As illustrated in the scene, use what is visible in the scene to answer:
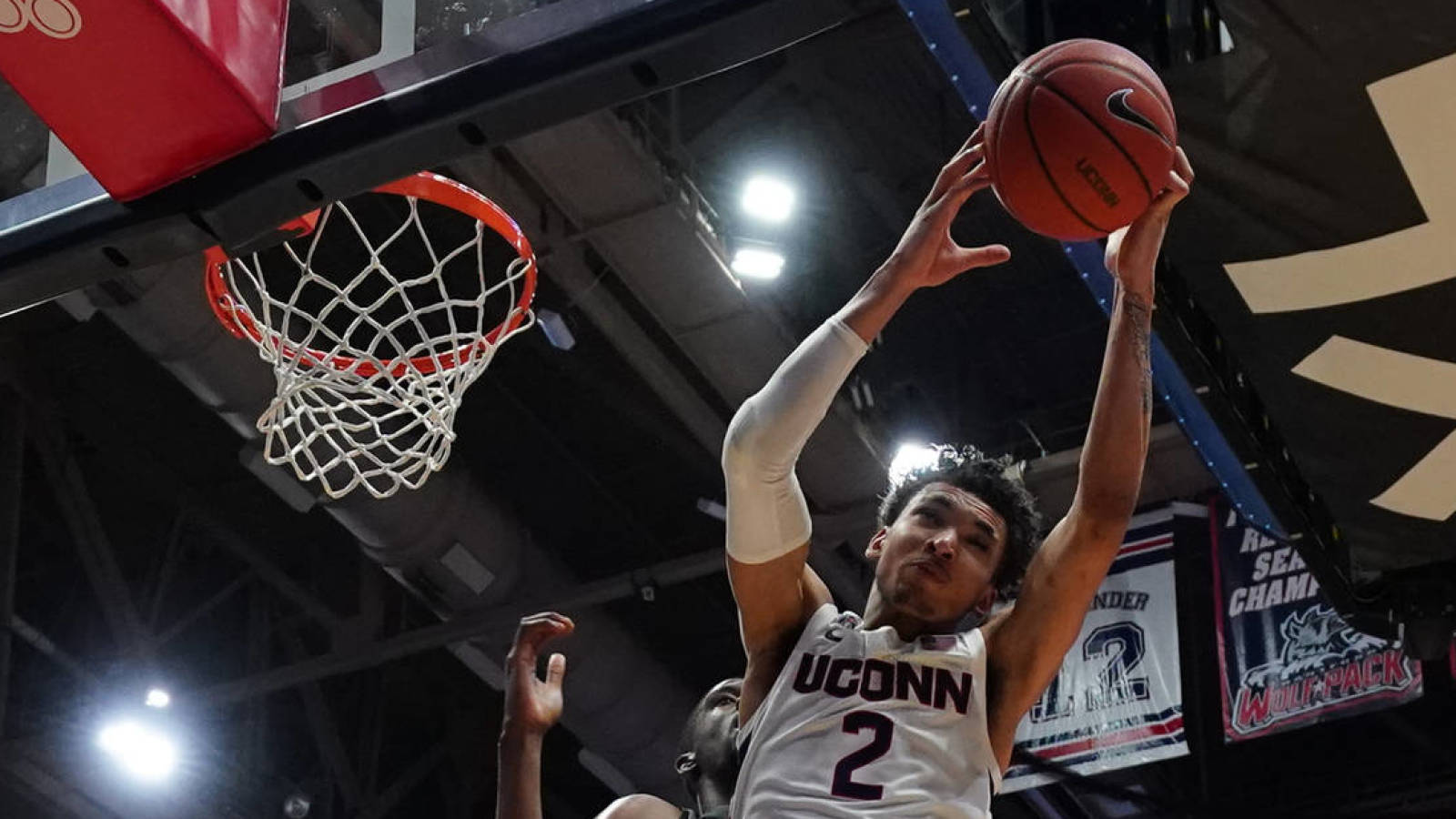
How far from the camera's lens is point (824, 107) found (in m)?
9.77

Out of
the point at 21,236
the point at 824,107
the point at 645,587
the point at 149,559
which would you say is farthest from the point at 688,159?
the point at 21,236

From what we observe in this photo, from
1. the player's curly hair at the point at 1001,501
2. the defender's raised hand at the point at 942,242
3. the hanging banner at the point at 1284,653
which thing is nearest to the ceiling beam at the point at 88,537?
the hanging banner at the point at 1284,653

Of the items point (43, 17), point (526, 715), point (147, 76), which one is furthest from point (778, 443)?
point (43, 17)

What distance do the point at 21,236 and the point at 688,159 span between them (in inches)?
183

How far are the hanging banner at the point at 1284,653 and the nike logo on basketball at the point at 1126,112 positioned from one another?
5907mm

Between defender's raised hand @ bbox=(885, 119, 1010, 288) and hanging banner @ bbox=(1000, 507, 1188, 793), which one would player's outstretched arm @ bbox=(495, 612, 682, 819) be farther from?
hanging banner @ bbox=(1000, 507, 1188, 793)

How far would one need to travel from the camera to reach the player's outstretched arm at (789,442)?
3.08 metres

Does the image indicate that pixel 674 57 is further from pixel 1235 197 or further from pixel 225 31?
pixel 1235 197

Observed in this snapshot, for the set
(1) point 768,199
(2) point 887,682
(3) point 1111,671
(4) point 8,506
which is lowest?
(2) point 887,682

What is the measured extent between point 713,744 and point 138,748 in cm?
689

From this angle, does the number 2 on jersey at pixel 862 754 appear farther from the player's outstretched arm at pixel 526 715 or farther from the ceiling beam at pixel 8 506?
the ceiling beam at pixel 8 506

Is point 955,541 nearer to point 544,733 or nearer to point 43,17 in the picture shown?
point 544,733

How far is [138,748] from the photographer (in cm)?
998

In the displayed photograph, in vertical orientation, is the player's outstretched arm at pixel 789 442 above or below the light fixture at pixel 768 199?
below
